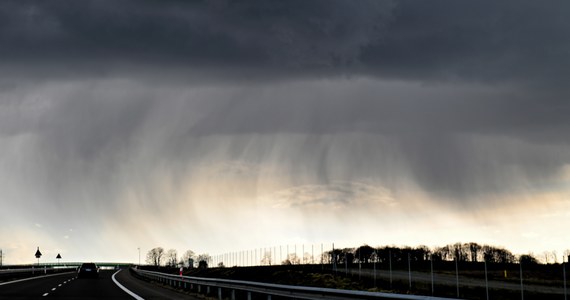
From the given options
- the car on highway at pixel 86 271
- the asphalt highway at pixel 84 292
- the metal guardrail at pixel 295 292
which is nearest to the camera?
the metal guardrail at pixel 295 292

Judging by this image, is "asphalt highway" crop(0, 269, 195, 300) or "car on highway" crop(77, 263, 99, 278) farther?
"car on highway" crop(77, 263, 99, 278)

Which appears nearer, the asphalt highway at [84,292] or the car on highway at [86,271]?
the asphalt highway at [84,292]

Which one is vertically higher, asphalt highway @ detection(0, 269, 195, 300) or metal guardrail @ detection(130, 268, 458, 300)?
metal guardrail @ detection(130, 268, 458, 300)

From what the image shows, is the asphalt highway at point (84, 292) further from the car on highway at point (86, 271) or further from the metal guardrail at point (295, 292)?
the car on highway at point (86, 271)

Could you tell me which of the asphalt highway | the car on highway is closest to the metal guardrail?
the asphalt highway

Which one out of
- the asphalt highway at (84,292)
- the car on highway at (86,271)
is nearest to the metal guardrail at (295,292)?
the asphalt highway at (84,292)

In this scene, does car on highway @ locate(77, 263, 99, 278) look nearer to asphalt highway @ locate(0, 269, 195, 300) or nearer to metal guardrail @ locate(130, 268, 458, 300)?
asphalt highway @ locate(0, 269, 195, 300)

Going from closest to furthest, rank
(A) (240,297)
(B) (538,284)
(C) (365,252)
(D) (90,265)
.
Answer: (A) (240,297)
(B) (538,284)
(D) (90,265)
(C) (365,252)

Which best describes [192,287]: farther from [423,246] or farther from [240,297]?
[423,246]

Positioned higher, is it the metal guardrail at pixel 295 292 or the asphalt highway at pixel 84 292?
the metal guardrail at pixel 295 292

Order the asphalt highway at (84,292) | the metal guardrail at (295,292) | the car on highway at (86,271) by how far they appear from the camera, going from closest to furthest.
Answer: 1. the metal guardrail at (295,292)
2. the asphalt highway at (84,292)
3. the car on highway at (86,271)

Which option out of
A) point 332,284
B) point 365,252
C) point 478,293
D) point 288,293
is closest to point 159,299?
point 288,293

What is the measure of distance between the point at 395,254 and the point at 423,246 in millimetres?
16702

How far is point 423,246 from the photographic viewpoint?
159500 mm
